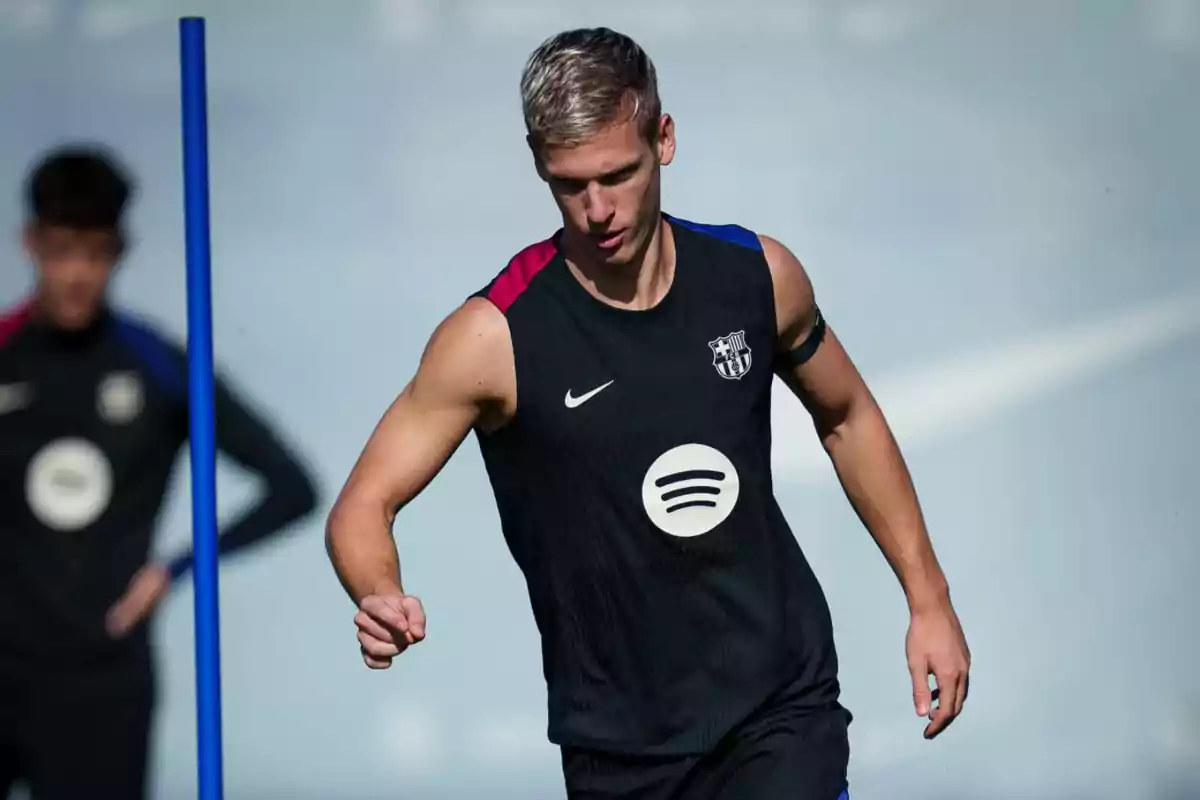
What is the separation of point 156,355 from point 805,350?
102 cm

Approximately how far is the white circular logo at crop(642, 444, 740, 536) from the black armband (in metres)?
0.24

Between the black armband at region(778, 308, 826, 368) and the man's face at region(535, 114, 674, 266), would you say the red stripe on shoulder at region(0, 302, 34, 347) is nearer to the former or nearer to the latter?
the man's face at region(535, 114, 674, 266)

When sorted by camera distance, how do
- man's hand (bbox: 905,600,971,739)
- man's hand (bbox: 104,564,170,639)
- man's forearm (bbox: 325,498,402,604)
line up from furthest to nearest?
man's hand (bbox: 104,564,170,639) → man's hand (bbox: 905,600,971,739) → man's forearm (bbox: 325,498,402,604)

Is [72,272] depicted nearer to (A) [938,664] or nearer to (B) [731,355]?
(B) [731,355]

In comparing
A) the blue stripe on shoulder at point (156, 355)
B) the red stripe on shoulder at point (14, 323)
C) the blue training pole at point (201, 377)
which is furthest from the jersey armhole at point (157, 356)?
the blue training pole at point (201, 377)

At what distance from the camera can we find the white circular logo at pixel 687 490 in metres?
2.52

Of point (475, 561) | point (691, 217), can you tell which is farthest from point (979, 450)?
point (475, 561)

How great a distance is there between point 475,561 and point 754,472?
1913mm

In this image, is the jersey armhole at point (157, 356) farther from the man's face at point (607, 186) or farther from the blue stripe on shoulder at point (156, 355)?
the man's face at point (607, 186)

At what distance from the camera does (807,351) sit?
2732 millimetres

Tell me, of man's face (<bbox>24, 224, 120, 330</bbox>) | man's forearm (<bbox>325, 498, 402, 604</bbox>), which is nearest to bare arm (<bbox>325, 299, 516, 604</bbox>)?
man's forearm (<bbox>325, 498, 402, 604</bbox>)

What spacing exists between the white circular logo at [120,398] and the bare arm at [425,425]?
687mm

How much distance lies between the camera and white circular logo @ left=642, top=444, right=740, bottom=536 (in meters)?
2.52

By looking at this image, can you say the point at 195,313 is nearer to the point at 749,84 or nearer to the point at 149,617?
the point at 149,617
